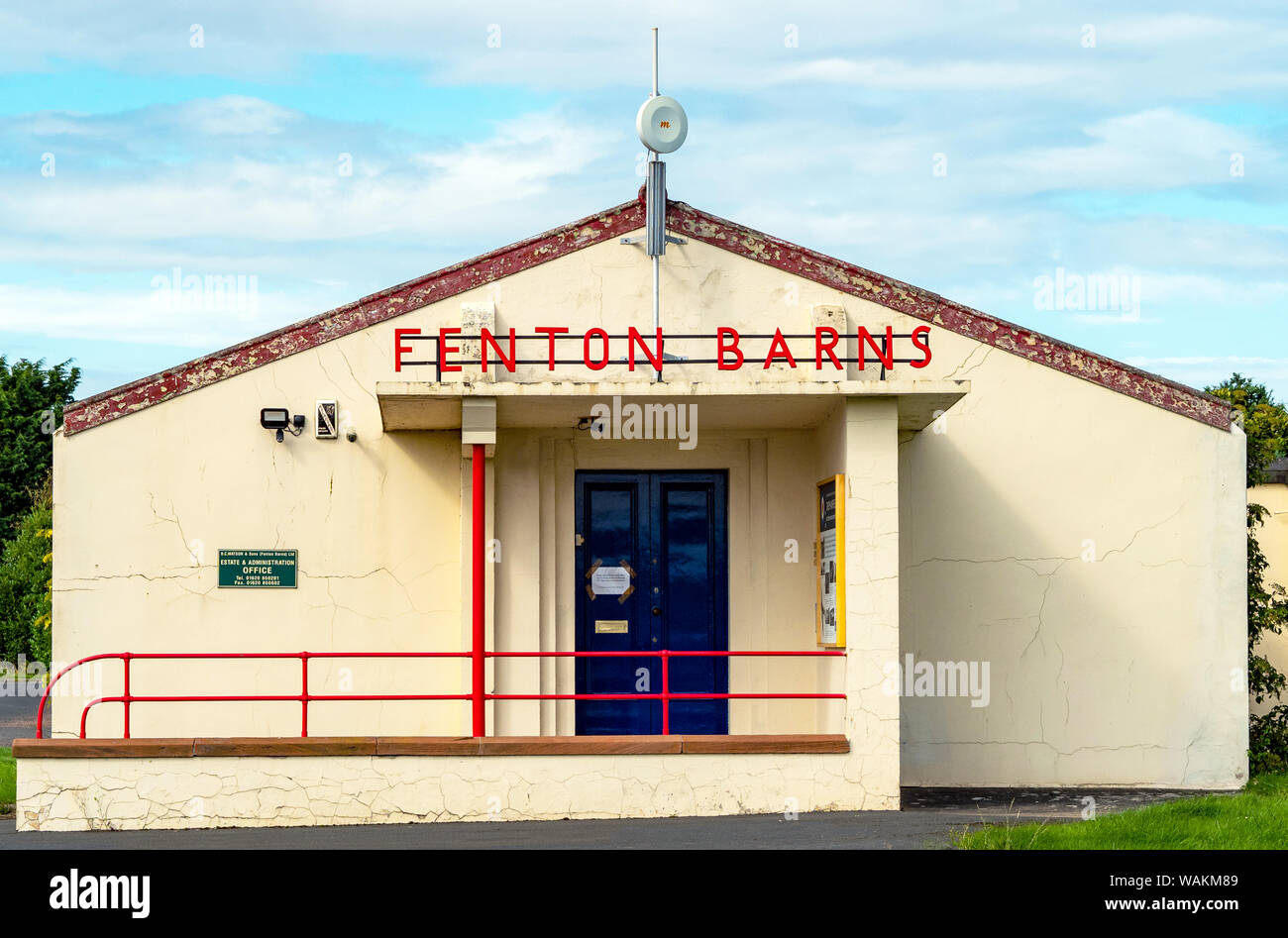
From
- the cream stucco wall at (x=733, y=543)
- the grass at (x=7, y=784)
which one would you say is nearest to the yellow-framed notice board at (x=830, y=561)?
the cream stucco wall at (x=733, y=543)

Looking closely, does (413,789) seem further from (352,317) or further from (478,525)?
(352,317)

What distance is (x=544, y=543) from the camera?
13.0m

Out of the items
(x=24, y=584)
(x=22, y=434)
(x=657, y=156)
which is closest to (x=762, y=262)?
(x=657, y=156)

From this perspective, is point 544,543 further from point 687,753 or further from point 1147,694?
point 1147,694

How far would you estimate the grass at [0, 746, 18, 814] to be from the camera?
41.9ft

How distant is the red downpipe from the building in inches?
26.3

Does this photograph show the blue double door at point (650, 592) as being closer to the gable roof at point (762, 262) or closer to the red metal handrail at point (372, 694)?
the red metal handrail at point (372, 694)

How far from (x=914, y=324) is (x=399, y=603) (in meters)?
5.30

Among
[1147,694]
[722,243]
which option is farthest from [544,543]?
[1147,694]

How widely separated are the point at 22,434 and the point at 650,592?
3080cm

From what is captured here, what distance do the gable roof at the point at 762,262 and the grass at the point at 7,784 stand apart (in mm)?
4378

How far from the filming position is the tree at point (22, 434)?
125ft

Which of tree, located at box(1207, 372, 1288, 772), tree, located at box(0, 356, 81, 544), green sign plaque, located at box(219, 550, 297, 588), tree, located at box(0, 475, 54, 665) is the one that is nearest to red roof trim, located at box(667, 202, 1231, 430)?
tree, located at box(1207, 372, 1288, 772)
